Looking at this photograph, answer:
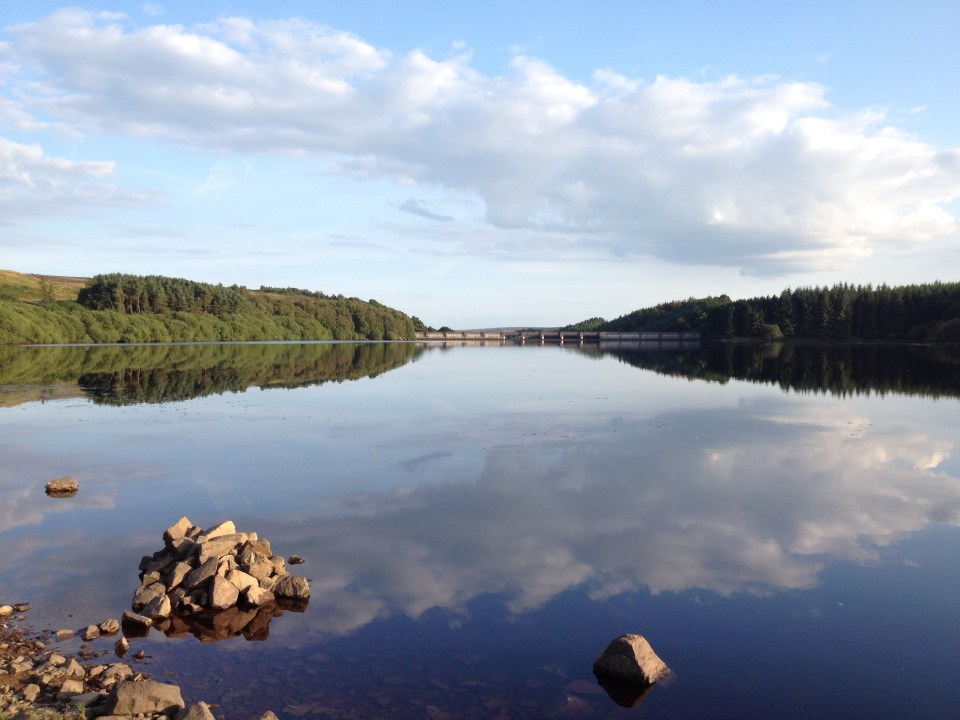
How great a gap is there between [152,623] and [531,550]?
662 cm

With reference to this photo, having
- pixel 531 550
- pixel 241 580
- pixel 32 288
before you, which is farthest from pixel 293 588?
pixel 32 288

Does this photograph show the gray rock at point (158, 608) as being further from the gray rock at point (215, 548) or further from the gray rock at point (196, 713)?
the gray rock at point (196, 713)

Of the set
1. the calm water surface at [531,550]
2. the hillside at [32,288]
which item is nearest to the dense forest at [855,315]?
the calm water surface at [531,550]

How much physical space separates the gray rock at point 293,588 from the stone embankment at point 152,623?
2cm

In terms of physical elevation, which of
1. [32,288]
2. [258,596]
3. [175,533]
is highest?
[32,288]

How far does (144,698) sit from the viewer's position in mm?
7629

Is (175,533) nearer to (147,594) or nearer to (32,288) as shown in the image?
(147,594)

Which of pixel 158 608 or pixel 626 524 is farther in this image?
pixel 626 524

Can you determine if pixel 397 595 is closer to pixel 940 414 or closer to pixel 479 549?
pixel 479 549

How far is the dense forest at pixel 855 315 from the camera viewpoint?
13412 cm

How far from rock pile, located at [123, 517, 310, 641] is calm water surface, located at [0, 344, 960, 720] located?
46cm

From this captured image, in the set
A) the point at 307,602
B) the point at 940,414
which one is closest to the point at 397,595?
the point at 307,602

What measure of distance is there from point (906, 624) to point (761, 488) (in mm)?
7924

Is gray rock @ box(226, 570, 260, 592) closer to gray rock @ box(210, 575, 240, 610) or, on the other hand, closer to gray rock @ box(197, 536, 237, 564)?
gray rock @ box(210, 575, 240, 610)
